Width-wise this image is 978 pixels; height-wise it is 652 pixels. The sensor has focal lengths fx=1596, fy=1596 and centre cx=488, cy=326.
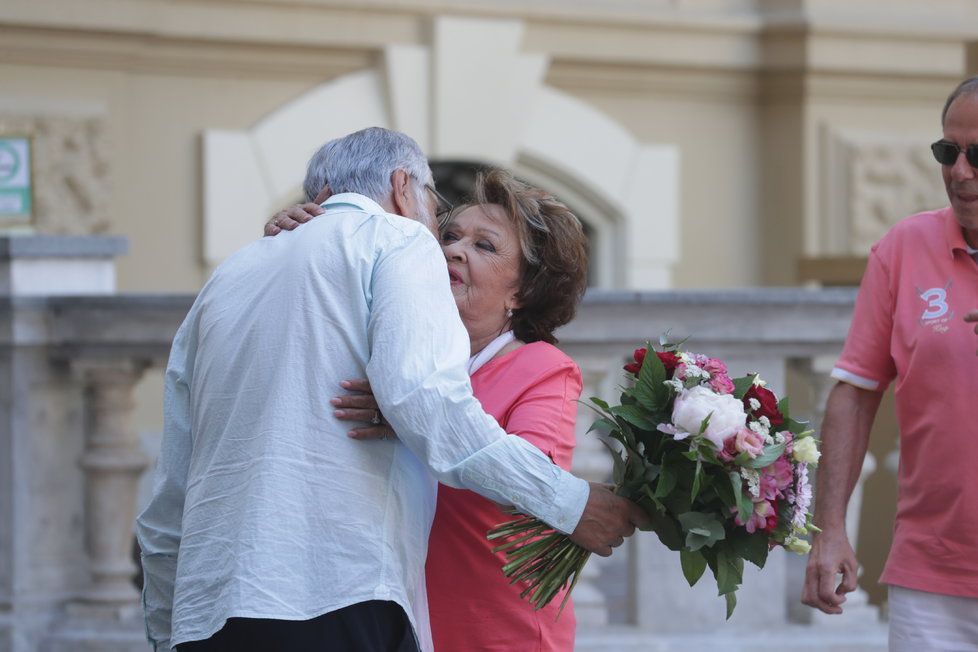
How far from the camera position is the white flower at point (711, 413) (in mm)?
2803

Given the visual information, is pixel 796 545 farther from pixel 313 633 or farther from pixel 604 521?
pixel 313 633

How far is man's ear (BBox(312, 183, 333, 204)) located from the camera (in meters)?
2.89

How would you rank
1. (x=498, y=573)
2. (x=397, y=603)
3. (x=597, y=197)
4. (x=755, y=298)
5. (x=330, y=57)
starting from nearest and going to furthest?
(x=397, y=603) → (x=498, y=573) → (x=755, y=298) → (x=330, y=57) → (x=597, y=197)

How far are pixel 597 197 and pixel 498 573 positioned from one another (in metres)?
5.59

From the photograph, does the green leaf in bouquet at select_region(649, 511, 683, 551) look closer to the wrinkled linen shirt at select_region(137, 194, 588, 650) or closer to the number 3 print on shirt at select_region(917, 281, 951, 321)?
the wrinkled linen shirt at select_region(137, 194, 588, 650)

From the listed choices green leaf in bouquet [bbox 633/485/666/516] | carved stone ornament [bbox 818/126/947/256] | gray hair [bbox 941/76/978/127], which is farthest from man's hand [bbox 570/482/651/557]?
carved stone ornament [bbox 818/126/947/256]

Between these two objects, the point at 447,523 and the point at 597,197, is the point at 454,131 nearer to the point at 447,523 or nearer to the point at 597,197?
the point at 597,197

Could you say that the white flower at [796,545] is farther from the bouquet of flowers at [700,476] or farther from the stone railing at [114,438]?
the stone railing at [114,438]

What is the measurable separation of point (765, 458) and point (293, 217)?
936mm

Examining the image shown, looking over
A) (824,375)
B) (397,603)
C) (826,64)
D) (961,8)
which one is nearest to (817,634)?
(824,375)

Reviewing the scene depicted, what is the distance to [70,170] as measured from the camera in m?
7.04

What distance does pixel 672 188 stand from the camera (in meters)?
8.58

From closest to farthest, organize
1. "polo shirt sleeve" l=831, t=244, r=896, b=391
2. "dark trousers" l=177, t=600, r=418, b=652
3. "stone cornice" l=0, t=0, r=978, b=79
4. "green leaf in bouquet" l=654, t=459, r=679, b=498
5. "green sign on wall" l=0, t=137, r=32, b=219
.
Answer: "dark trousers" l=177, t=600, r=418, b=652 → "green leaf in bouquet" l=654, t=459, r=679, b=498 → "polo shirt sleeve" l=831, t=244, r=896, b=391 → "green sign on wall" l=0, t=137, r=32, b=219 → "stone cornice" l=0, t=0, r=978, b=79

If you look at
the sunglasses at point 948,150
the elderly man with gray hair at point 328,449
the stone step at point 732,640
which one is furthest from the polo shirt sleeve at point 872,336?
the stone step at point 732,640
